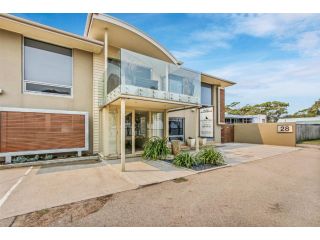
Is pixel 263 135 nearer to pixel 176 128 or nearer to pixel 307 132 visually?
pixel 307 132

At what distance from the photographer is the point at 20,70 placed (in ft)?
22.4

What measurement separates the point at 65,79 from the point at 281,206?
912cm

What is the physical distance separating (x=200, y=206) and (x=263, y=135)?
1498 cm

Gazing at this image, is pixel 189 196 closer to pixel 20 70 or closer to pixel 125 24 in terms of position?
pixel 125 24

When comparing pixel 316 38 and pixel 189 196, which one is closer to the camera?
pixel 189 196

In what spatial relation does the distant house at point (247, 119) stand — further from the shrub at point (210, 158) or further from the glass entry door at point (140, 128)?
the shrub at point (210, 158)

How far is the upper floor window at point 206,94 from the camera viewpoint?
45.3 feet

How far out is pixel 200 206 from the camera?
10.6ft

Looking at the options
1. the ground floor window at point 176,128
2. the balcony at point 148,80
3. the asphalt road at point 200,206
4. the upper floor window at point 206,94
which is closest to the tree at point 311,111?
the upper floor window at point 206,94

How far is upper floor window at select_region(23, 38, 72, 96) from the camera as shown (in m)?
7.05

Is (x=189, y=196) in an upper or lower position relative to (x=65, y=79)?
lower

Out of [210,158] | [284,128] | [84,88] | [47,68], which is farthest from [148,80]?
[284,128]

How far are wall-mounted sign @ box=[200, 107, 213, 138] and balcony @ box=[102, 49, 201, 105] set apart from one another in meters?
4.14
